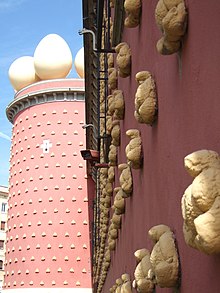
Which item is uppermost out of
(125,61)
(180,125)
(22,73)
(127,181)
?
(22,73)

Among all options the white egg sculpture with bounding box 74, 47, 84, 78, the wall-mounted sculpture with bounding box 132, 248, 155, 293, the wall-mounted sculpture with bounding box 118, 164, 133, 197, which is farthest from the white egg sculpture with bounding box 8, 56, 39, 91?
the wall-mounted sculpture with bounding box 132, 248, 155, 293

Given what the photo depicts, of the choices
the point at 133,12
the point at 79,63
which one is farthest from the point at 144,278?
the point at 79,63

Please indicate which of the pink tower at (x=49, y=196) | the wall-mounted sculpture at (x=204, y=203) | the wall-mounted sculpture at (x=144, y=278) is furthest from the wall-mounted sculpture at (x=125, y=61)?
the pink tower at (x=49, y=196)

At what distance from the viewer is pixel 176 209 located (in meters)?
1.77

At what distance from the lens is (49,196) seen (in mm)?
21891

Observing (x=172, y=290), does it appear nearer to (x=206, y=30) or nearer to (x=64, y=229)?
(x=206, y=30)

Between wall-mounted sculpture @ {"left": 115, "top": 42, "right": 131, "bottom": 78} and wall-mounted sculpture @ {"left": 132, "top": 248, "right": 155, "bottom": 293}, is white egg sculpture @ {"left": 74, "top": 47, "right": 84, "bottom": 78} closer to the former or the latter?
wall-mounted sculpture @ {"left": 115, "top": 42, "right": 131, "bottom": 78}

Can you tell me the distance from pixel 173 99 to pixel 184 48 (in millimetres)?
221

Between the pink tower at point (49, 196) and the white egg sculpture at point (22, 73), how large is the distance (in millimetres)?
1366

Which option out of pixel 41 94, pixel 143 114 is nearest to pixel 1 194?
pixel 41 94

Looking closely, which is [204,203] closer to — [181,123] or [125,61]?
[181,123]

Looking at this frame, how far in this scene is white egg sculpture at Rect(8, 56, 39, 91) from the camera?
1000 inches

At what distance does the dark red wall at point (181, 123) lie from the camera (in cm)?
135

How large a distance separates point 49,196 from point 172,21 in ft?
67.6
